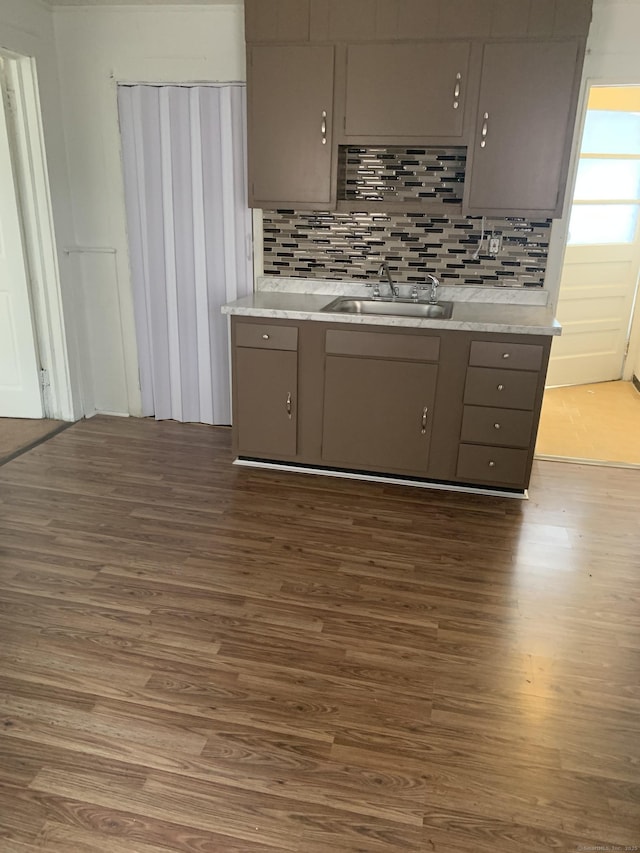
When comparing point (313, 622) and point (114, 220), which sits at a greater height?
point (114, 220)

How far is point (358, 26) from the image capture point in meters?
2.98

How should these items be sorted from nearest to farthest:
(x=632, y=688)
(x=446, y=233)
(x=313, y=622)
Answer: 1. (x=632, y=688)
2. (x=313, y=622)
3. (x=446, y=233)

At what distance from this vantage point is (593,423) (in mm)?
4246

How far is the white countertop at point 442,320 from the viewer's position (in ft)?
9.64

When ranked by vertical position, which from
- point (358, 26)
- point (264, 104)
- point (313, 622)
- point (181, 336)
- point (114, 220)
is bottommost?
point (313, 622)

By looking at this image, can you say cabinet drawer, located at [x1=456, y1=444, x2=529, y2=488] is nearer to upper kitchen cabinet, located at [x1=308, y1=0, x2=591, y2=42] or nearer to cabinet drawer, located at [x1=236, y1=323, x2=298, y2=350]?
cabinet drawer, located at [x1=236, y1=323, x2=298, y2=350]

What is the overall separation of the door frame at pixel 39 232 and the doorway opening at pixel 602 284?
316 cm

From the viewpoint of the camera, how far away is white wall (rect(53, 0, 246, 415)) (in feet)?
11.4

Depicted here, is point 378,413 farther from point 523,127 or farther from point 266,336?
point 523,127

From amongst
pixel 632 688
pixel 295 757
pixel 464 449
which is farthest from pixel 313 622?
pixel 464 449

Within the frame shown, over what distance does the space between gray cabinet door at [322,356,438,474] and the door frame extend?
71.7 inches

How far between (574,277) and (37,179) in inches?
148

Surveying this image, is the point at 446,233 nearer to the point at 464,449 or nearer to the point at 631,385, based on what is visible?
the point at 464,449

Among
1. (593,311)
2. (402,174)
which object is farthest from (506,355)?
(593,311)
